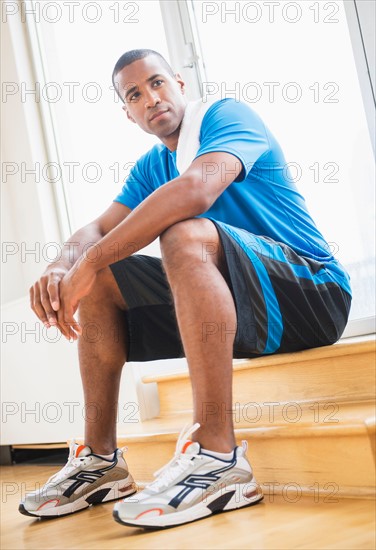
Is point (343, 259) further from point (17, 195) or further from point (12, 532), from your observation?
point (17, 195)

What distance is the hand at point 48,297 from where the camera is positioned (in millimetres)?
1501

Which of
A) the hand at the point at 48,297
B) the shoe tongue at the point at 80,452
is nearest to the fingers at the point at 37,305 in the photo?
the hand at the point at 48,297

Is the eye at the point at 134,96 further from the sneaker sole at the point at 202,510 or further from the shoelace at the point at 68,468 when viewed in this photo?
the sneaker sole at the point at 202,510

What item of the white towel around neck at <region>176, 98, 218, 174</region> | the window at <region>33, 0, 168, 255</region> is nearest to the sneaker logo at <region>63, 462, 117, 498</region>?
the white towel around neck at <region>176, 98, 218, 174</region>

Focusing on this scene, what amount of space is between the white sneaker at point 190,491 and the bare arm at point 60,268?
443 mm

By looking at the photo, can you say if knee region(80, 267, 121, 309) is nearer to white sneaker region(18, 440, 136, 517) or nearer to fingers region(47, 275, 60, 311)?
fingers region(47, 275, 60, 311)

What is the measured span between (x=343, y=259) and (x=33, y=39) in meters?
1.98

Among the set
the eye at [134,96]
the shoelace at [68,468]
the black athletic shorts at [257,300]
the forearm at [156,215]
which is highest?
the eye at [134,96]

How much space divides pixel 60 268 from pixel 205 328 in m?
0.52

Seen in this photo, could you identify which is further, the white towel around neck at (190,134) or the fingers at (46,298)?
the white towel around neck at (190,134)

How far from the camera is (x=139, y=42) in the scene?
2740 mm

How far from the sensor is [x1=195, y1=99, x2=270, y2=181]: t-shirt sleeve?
4.84 ft

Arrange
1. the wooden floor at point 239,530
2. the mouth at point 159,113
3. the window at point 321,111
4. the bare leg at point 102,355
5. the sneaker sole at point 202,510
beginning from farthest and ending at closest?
the window at point 321,111 → the mouth at point 159,113 → the bare leg at point 102,355 → the sneaker sole at point 202,510 → the wooden floor at point 239,530

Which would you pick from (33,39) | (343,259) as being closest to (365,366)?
(343,259)
